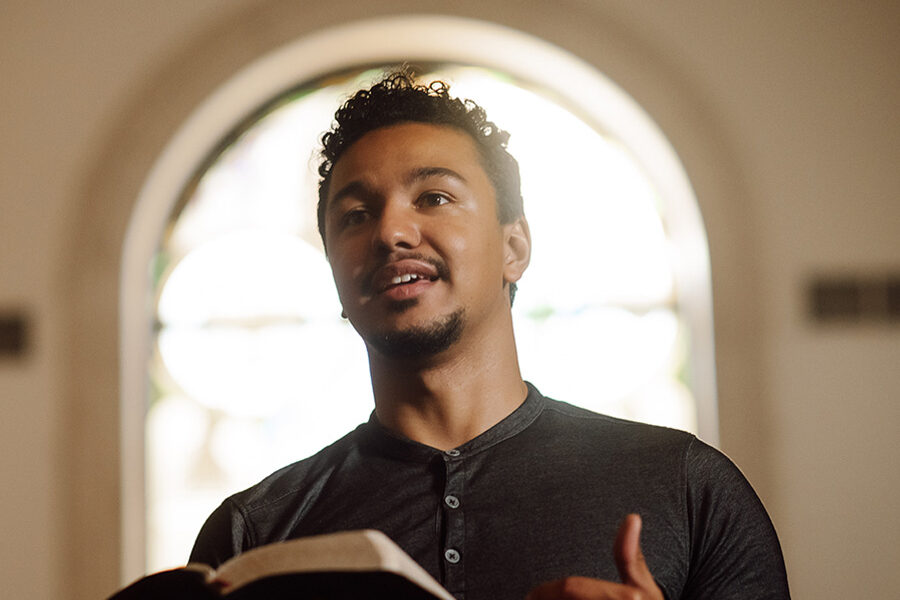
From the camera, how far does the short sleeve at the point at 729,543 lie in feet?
4.22

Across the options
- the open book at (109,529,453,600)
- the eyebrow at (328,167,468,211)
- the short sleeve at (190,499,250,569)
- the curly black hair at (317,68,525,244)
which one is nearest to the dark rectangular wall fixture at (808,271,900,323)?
the curly black hair at (317,68,525,244)

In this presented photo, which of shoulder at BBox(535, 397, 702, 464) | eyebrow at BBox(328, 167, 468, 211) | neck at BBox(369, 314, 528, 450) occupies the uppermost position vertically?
eyebrow at BBox(328, 167, 468, 211)

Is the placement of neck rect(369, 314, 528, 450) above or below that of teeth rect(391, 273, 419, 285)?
below

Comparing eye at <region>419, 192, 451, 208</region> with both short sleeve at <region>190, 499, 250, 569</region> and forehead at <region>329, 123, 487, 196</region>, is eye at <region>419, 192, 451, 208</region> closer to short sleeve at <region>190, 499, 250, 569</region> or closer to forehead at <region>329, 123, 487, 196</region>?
forehead at <region>329, 123, 487, 196</region>

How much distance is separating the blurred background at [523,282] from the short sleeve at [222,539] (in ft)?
7.48

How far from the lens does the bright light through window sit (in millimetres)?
3848

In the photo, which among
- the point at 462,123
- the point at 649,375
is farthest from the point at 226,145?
the point at 462,123

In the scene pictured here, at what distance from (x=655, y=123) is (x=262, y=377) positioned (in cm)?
198

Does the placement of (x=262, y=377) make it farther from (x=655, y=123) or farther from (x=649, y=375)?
(x=655, y=123)

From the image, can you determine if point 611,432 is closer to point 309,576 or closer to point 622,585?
point 622,585

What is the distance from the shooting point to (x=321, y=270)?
4020mm

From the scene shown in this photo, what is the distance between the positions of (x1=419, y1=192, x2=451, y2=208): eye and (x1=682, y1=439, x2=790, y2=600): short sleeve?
1.94 feet

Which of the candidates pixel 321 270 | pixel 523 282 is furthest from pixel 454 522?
pixel 321 270

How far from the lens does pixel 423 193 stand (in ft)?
5.01
